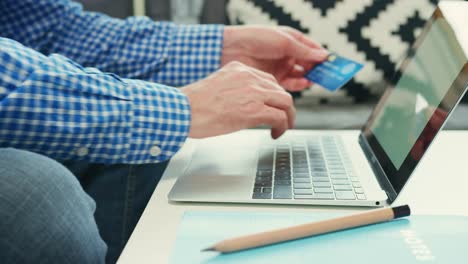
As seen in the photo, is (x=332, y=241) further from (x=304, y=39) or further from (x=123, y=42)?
(x=123, y=42)

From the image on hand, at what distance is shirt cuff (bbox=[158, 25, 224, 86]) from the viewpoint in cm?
104

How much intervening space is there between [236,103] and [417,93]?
0.23 m

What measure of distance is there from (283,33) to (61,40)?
1.44ft

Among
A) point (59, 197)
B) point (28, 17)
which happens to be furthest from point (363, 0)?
point (59, 197)

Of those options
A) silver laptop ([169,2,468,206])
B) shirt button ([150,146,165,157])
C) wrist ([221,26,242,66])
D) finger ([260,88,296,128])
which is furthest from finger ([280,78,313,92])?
shirt button ([150,146,165,157])

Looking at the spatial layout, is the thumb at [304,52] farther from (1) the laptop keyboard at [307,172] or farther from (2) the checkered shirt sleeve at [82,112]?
(2) the checkered shirt sleeve at [82,112]

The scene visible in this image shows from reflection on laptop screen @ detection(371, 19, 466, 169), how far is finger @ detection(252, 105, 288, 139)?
131mm

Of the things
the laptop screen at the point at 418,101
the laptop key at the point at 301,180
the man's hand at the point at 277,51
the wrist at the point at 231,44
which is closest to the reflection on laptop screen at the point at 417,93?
the laptop screen at the point at 418,101

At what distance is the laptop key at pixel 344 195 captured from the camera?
0.58m

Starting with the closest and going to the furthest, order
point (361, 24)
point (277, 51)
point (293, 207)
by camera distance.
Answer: point (293, 207) → point (277, 51) → point (361, 24)

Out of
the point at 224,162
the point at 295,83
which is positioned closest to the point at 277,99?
the point at 224,162

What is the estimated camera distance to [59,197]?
460 mm

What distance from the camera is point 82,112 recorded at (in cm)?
64

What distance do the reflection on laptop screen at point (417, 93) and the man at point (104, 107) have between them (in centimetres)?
14
